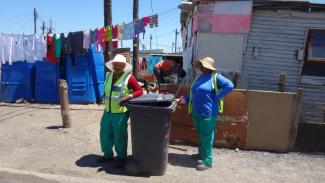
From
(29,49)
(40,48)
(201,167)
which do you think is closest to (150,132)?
(201,167)

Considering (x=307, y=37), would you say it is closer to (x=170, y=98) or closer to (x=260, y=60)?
(x=260, y=60)

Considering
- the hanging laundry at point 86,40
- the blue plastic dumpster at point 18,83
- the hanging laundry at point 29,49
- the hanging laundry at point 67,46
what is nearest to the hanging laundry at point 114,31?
the hanging laundry at point 86,40

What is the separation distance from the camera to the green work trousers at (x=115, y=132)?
6.41 metres

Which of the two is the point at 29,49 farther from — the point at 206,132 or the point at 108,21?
the point at 206,132

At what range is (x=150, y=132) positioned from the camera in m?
6.11

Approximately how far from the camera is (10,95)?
540 inches

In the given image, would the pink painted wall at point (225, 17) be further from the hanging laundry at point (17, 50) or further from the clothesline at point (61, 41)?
the hanging laundry at point (17, 50)

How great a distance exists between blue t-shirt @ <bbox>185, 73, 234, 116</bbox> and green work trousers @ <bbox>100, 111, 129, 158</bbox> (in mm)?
1108

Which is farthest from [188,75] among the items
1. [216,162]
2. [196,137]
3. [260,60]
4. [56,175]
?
[56,175]

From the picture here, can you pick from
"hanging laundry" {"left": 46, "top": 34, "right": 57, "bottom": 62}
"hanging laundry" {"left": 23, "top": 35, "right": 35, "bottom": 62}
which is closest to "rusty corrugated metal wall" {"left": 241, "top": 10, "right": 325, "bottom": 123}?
"hanging laundry" {"left": 46, "top": 34, "right": 57, "bottom": 62}

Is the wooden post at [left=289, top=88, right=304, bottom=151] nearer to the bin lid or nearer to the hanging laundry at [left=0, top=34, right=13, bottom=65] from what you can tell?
the bin lid

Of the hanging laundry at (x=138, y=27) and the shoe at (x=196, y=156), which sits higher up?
the hanging laundry at (x=138, y=27)

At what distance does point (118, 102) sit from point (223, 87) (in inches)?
62.8

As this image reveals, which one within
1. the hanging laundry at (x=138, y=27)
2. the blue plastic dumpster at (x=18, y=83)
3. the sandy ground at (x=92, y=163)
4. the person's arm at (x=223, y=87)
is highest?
the hanging laundry at (x=138, y=27)
